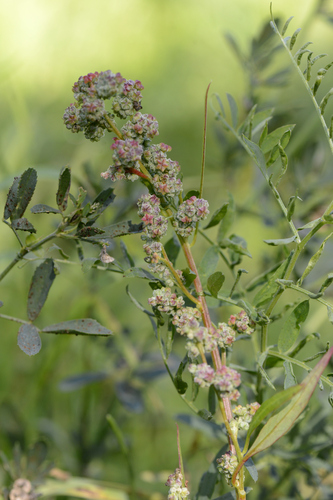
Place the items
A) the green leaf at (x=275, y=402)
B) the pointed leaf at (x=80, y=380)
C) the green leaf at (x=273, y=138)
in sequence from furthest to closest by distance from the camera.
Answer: the pointed leaf at (x=80, y=380)
the green leaf at (x=273, y=138)
the green leaf at (x=275, y=402)

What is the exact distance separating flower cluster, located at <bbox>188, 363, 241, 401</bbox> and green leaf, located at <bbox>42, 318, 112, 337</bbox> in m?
0.06

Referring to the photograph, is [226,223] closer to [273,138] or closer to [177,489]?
[273,138]

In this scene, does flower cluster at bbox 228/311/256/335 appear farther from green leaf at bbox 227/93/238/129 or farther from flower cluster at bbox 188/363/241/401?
green leaf at bbox 227/93/238/129

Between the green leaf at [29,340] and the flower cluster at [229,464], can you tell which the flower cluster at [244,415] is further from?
the green leaf at [29,340]

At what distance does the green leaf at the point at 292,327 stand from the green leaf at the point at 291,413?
A: 69 millimetres

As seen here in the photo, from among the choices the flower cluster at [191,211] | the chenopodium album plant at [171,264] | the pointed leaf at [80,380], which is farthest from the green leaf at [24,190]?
the pointed leaf at [80,380]

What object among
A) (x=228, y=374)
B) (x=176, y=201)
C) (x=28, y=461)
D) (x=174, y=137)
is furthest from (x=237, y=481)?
(x=174, y=137)

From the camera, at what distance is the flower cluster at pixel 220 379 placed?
260 millimetres

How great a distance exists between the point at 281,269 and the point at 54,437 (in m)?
0.48

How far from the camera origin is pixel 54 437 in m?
0.67

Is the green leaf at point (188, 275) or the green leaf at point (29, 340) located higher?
the green leaf at point (188, 275)

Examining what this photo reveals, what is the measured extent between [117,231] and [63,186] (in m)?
0.05

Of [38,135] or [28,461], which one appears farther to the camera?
[38,135]

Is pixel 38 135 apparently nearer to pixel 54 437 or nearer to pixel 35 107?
pixel 35 107
